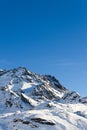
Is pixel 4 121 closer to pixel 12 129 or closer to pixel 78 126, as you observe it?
pixel 12 129

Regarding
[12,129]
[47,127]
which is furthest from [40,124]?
[12,129]

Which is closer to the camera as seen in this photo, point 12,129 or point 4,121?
point 12,129

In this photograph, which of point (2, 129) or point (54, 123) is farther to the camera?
point (54, 123)

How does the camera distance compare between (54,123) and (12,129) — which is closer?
(12,129)

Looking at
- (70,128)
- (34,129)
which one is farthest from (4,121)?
(70,128)

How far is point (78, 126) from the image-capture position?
199125 mm

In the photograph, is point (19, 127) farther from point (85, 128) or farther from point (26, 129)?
point (85, 128)

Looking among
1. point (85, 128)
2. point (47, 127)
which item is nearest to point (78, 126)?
point (85, 128)

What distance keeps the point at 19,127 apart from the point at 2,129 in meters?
9.42

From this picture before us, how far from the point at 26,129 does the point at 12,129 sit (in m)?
7.56

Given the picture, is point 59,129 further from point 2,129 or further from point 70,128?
point 2,129

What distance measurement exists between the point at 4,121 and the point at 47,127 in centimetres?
2402

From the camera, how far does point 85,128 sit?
197250 mm

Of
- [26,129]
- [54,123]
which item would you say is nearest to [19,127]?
[26,129]
